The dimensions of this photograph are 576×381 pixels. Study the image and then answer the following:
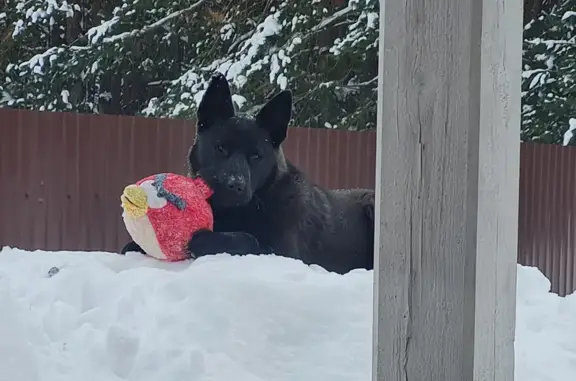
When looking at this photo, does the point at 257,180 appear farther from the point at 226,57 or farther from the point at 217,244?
the point at 226,57

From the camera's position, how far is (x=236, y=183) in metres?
3.72

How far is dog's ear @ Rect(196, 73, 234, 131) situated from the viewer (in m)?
3.96

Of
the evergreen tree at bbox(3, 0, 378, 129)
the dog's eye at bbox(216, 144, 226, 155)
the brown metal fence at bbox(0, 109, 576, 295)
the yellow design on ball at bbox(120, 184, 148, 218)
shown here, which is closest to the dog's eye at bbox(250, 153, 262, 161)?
the dog's eye at bbox(216, 144, 226, 155)

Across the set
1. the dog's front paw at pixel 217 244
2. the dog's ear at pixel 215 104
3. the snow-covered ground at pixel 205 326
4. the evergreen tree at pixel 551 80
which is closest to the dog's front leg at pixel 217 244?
the dog's front paw at pixel 217 244

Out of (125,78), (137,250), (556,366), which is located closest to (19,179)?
(137,250)

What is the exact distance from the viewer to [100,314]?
265 centimetres

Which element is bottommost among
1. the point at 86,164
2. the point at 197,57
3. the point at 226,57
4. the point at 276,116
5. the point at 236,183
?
the point at 236,183

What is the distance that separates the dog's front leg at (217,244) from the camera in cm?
346

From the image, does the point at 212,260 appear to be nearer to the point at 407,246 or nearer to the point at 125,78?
the point at 407,246

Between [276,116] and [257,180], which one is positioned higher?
[276,116]

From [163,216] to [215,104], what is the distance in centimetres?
81

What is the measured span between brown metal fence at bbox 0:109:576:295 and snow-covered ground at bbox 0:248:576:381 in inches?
145

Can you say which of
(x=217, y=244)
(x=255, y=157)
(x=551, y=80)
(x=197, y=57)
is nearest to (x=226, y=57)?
(x=197, y=57)

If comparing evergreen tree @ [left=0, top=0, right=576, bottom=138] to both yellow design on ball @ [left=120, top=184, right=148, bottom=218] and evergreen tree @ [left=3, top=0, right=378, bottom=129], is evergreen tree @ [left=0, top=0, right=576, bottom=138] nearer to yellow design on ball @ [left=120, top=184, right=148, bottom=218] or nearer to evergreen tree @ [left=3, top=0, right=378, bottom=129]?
evergreen tree @ [left=3, top=0, right=378, bottom=129]
